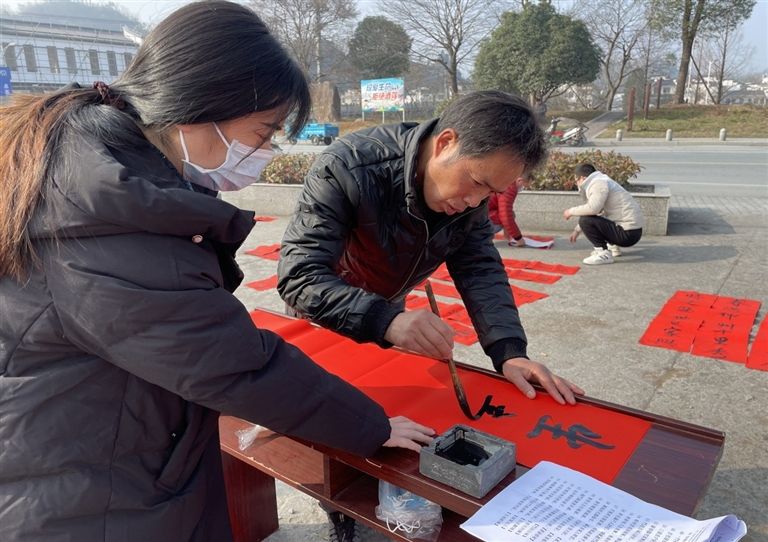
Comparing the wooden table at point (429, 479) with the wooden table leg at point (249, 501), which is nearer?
the wooden table at point (429, 479)

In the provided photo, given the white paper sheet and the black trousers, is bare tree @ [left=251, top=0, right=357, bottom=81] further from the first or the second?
the white paper sheet

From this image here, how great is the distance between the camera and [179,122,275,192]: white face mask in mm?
→ 956

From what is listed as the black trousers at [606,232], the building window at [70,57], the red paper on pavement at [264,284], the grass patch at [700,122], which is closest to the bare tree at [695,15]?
the grass patch at [700,122]

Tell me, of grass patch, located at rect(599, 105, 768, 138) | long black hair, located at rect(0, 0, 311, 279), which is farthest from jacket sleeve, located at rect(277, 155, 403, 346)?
grass patch, located at rect(599, 105, 768, 138)

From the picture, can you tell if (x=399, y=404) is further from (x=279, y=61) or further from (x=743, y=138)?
(x=743, y=138)

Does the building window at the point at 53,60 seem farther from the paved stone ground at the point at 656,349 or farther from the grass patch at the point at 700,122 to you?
the paved stone ground at the point at 656,349

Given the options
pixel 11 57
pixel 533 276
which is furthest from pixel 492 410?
pixel 11 57

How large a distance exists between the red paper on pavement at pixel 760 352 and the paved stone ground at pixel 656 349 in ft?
0.18

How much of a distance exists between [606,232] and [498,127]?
12.3 feet

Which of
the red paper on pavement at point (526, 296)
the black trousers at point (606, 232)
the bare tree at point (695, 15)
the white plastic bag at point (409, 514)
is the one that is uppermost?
the bare tree at point (695, 15)

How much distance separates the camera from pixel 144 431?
0.87 m

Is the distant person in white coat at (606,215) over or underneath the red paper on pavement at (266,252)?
over

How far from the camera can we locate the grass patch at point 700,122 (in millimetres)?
17281

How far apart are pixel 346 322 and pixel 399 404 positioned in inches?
9.6
